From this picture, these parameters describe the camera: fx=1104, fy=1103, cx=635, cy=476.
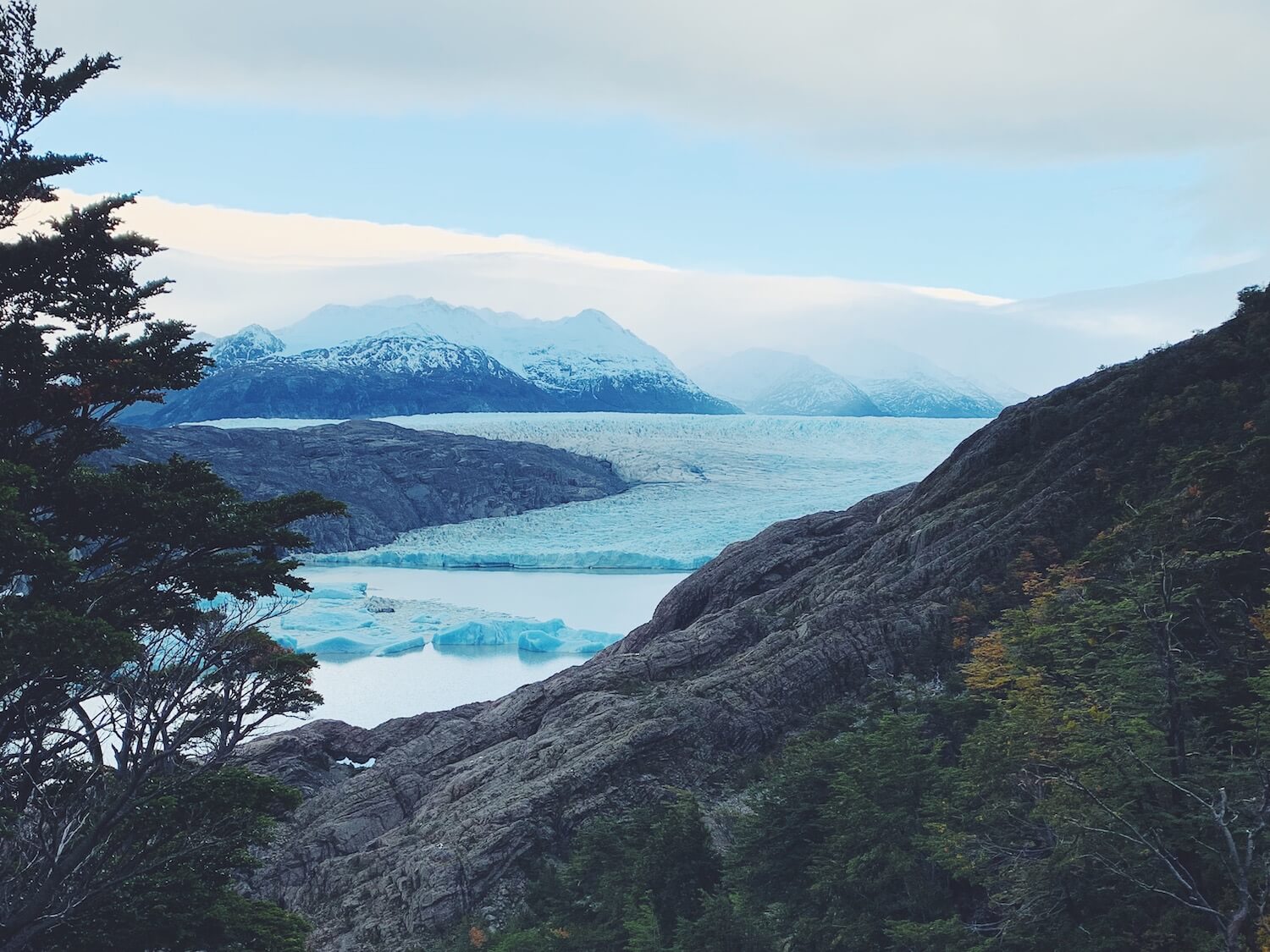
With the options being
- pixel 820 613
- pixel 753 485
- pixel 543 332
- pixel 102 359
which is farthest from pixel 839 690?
pixel 543 332

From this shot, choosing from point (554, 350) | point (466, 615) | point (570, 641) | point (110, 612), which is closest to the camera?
point (110, 612)

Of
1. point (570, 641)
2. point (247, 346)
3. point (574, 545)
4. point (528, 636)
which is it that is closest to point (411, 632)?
point (528, 636)

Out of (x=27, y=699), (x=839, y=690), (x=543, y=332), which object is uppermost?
(x=543, y=332)

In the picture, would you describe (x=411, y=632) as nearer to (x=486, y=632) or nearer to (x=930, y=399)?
(x=486, y=632)

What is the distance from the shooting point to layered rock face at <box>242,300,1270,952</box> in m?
14.9

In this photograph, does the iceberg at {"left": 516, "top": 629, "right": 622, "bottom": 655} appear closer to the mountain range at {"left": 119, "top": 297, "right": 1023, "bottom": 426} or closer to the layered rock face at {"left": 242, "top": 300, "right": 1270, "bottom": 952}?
the layered rock face at {"left": 242, "top": 300, "right": 1270, "bottom": 952}

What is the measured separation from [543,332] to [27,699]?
102 metres

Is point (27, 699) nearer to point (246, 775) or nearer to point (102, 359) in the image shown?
point (246, 775)

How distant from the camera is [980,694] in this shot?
13.6 m

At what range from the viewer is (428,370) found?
313 feet

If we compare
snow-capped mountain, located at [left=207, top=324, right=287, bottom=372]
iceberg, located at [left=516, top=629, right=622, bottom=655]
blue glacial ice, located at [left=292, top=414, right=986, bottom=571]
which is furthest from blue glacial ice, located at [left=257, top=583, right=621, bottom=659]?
snow-capped mountain, located at [left=207, top=324, right=287, bottom=372]

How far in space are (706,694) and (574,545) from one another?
1278 inches

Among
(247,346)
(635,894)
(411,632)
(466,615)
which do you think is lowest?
(411,632)

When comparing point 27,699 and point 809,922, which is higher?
point 27,699
